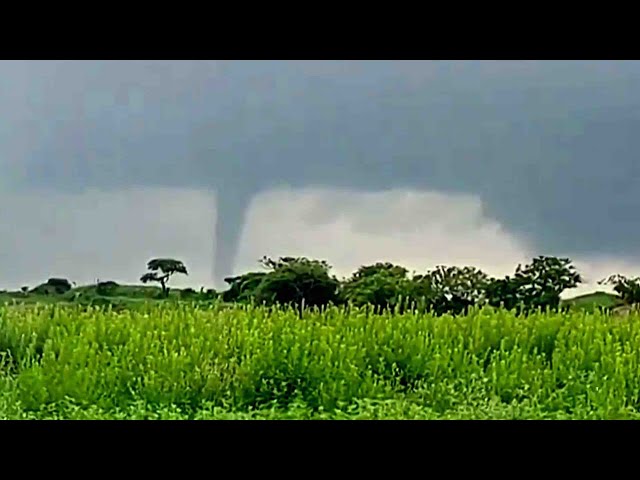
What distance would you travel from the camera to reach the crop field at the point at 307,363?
2.93 metres

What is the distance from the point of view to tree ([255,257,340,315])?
296 centimetres

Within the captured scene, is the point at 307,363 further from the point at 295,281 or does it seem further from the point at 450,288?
the point at 450,288

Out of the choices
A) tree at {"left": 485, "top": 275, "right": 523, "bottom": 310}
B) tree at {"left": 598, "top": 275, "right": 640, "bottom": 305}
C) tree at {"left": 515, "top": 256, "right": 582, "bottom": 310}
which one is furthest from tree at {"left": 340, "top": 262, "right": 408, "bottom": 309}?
tree at {"left": 598, "top": 275, "right": 640, "bottom": 305}

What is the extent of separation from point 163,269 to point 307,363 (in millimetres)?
631

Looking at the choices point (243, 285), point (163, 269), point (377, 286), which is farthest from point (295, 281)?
point (163, 269)

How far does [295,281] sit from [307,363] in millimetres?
309

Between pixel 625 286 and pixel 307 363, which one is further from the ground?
pixel 625 286

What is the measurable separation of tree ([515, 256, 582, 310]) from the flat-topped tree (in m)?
1.23

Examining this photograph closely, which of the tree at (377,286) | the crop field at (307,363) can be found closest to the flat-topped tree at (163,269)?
the crop field at (307,363)

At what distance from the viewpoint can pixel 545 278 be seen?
2953 millimetres
